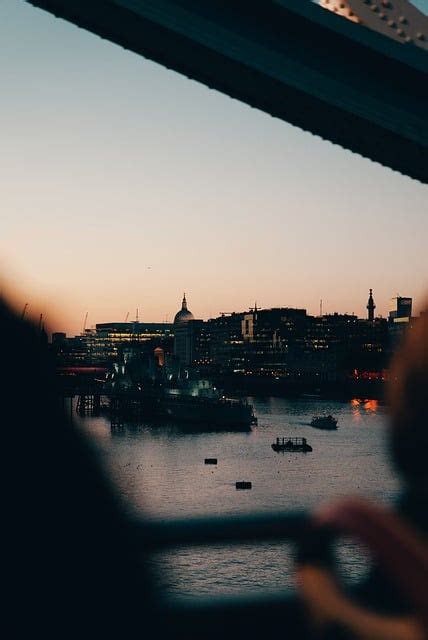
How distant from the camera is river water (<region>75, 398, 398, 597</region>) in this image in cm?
2891

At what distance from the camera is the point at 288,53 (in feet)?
12.4

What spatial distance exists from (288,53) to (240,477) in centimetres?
4846

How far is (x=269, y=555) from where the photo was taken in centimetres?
3247

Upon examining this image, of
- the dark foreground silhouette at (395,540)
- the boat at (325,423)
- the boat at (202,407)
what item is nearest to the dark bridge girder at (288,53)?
the dark foreground silhouette at (395,540)

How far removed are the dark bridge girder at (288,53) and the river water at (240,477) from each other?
1151cm

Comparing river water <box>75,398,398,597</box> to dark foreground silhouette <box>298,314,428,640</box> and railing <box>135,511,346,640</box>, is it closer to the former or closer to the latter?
railing <box>135,511,346,640</box>

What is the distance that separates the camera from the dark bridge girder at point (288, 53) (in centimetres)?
351

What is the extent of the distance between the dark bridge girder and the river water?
453 inches

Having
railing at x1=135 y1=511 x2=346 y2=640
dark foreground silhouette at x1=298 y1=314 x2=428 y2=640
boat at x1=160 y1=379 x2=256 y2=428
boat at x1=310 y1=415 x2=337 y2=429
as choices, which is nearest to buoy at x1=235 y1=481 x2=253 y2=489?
boat at x1=310 y1=415 x2=337 y2=429

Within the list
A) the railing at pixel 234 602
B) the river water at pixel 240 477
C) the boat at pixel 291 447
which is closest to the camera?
the railing at pixel 234 602

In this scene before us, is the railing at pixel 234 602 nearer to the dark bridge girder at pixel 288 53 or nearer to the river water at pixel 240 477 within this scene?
the dark bridge girder at pixel 288 53

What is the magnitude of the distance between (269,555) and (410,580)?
3271cm

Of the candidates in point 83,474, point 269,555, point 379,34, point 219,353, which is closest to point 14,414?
point 83,474

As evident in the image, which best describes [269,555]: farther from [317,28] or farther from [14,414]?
[14,414]
